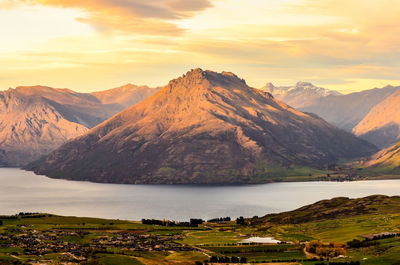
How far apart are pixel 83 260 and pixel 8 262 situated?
21.9 m

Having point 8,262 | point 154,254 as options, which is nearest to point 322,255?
point 154,254

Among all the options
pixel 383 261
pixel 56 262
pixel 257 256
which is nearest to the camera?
pixel 383 261

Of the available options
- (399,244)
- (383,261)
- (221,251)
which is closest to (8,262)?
(221,251)

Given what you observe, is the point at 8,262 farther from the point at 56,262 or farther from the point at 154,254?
the point at 154,254

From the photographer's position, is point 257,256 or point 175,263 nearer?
point 175,263

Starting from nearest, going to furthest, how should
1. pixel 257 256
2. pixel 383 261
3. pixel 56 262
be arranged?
1. pixel 383 261
2. pixel 56 262
3. pixel 257 256

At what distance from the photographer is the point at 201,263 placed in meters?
176

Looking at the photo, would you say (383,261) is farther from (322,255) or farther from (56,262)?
(56,262)

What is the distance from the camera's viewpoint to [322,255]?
182 metres

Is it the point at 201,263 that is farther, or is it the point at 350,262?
the point at 201,263

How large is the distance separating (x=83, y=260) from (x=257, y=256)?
55.6 meters

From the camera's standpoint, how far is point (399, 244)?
583 ft

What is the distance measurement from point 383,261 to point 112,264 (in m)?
76.7

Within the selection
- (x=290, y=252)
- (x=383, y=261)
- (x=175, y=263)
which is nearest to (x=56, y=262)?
(x=175, y=263)
